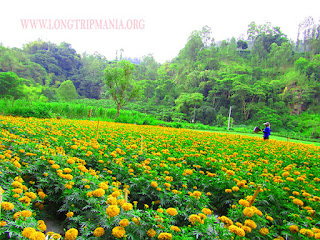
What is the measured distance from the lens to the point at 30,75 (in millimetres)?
44188

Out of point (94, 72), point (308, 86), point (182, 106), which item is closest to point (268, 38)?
point (308, 86)

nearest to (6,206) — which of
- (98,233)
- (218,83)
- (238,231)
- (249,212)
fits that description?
(98,233)

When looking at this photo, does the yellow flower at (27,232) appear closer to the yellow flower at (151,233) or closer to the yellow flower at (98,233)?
the yellow flower at (98,233)

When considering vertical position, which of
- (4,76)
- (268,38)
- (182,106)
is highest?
(268,38)

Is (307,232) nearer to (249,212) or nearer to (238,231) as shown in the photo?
(249,212)

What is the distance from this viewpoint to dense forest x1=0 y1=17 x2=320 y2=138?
34.1 m

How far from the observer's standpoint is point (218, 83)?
40094mm

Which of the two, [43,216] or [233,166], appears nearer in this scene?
[43,216]

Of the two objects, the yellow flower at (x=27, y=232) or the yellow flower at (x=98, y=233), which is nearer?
the yellow flower at (x=27, y=232)

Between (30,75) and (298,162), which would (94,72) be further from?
(298,162)

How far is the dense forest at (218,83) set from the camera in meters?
34.1

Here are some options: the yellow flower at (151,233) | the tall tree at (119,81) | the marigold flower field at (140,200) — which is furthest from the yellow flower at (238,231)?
the tall tree at (119,81)

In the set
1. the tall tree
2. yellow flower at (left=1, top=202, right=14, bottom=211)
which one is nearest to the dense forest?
the tall tree

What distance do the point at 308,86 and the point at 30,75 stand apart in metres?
59.4
